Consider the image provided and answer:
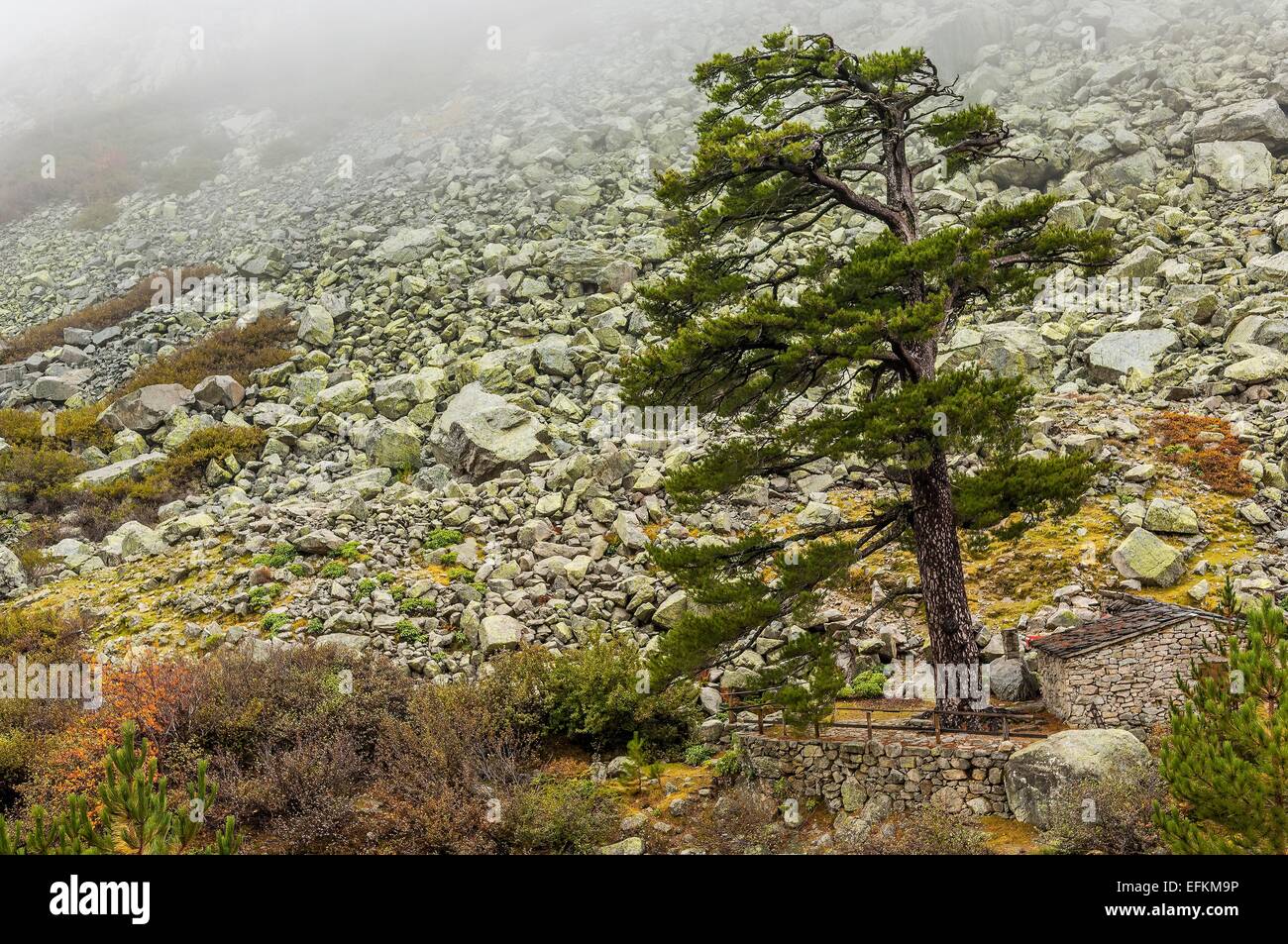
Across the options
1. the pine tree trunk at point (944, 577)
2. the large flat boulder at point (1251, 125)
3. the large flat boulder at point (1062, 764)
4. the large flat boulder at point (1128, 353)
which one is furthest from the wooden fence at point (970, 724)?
the large flat boulder at point (1251, 125)

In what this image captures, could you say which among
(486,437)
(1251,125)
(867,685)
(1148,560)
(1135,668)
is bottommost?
(867,685)

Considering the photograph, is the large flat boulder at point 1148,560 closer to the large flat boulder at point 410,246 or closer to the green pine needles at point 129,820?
the green pine needles at point 129,820

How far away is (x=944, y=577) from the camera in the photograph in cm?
1062

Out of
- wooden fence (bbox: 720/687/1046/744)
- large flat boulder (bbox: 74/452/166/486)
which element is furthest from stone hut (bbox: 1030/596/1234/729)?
large flat boulder (bbox: 74/452/166/486)

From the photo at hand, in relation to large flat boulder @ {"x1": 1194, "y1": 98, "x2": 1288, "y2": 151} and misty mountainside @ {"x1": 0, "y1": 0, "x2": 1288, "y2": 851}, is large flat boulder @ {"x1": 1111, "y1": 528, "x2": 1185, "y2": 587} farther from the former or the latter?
large flat boulder @ {"x1": 1194, "y1": 98, "x2": 1288, "y2": 151}

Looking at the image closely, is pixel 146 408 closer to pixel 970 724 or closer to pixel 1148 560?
pixel 970 724

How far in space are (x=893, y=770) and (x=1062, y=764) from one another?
216 centimetres

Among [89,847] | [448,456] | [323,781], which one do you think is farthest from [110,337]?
[89,847]

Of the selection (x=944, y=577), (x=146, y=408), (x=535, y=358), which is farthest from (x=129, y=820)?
(x=146, y=408)

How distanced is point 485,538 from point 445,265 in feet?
48.1

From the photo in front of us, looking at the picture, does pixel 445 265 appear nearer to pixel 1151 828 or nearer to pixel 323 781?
pixel 323 781

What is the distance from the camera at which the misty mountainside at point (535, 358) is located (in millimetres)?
14914

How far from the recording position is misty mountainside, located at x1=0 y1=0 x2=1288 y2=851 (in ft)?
48.9
